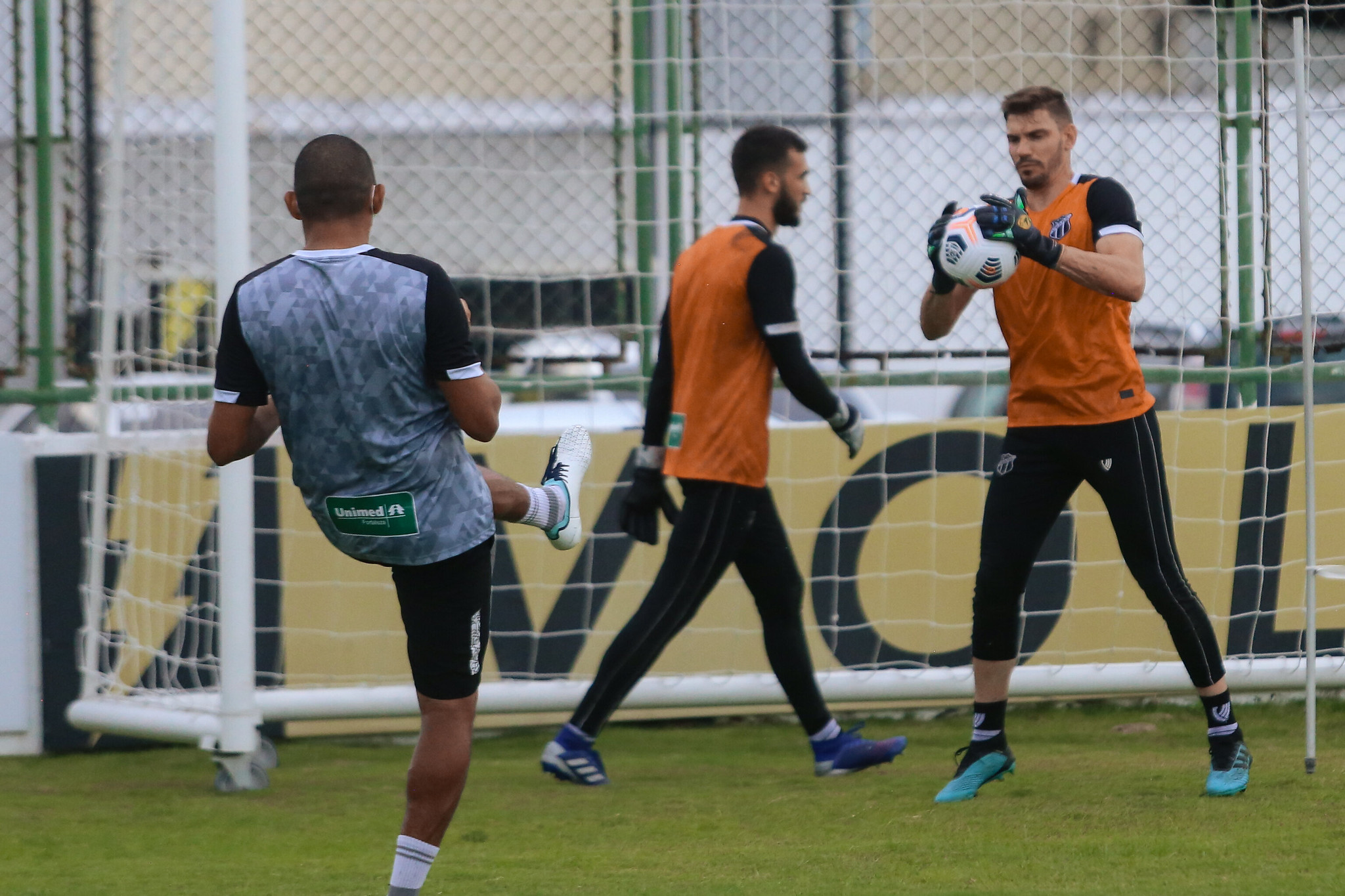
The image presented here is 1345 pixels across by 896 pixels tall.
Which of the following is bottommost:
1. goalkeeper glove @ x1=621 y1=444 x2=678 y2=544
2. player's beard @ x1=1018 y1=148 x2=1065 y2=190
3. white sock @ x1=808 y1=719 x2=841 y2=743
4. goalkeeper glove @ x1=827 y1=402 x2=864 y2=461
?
white sock @ x1=808 y1=719 x2=841 y2=743

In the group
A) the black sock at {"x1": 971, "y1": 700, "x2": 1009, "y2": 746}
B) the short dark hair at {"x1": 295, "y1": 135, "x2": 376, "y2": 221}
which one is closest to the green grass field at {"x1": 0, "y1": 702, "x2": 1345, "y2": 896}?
the black sock at {"x1": 971, "y1": 700, "x2": 1009, "y2": 746}

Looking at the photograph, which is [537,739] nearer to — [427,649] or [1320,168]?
[427,649]

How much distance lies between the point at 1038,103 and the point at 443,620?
2.20m

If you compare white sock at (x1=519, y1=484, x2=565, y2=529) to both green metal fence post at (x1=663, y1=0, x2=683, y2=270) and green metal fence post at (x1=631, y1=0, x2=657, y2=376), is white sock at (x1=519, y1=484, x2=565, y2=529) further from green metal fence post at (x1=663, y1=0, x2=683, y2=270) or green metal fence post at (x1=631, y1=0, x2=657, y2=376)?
green metal fence post at (x1=663, y1=0, x2=683, y2=270)

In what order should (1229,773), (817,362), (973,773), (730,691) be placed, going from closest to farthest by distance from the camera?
(1229,773) < (973,773) < (730,691) < (817,362)

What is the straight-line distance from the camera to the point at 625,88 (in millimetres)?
6016

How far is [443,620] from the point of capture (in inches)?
131

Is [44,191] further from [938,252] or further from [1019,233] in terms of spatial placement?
[1019,233]

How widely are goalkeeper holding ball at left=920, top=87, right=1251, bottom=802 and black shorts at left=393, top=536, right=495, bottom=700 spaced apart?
1.59 metres

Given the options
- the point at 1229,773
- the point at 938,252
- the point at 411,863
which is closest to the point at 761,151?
the point at 938,252

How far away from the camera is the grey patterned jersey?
3.14 m

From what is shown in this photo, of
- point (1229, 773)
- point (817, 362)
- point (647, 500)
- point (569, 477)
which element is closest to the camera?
point (569, 477)

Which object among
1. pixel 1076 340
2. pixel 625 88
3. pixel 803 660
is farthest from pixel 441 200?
pixel 1076 340

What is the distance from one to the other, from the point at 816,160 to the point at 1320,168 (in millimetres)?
1978
